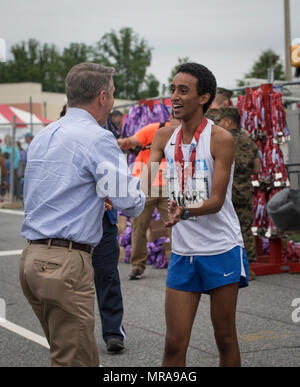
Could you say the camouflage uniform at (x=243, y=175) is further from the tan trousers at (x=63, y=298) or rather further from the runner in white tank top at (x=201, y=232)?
the tan trousers at (x=63, y=298)

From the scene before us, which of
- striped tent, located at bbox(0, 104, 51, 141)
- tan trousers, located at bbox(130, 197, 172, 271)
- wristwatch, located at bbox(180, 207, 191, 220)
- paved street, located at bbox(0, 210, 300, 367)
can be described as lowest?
paved street, located at bbox(0, 210, 300, 367)

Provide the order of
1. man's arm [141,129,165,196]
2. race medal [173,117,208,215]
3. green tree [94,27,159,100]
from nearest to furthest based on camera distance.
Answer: race medal [173,117,208,215] < man's arm [141,129,165,196] < green tree [94,27,159,100]

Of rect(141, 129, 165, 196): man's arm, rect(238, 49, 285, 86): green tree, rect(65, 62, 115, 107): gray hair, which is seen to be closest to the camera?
rect(65, 62, 115, 107): gray hair

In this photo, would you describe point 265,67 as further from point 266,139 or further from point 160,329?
point 160,329

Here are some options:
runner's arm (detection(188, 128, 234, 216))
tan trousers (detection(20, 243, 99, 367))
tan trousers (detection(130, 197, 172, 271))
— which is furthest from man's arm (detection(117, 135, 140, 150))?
tan trousers (detection(20, 243, 99, 367))

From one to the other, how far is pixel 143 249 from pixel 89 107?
5.73 meters

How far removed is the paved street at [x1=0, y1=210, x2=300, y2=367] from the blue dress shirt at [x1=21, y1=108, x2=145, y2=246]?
2.19 meters

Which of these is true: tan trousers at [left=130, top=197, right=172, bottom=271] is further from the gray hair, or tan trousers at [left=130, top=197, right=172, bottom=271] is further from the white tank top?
the gray hair

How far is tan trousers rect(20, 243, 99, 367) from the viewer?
3.22m

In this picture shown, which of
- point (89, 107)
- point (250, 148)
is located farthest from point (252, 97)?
point (89, 107)

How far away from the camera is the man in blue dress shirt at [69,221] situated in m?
3.24

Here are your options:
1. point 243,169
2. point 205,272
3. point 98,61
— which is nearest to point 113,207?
point 205,272

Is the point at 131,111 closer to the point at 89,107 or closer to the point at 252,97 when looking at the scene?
the point at 252,97

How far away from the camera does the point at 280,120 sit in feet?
28.9
